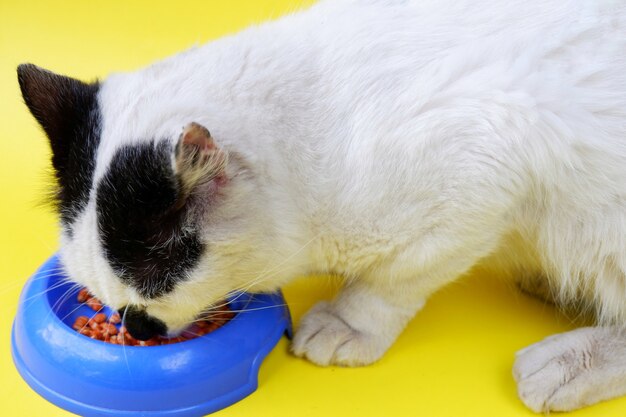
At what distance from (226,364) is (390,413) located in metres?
0.34

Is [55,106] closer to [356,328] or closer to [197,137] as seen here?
[197,137]

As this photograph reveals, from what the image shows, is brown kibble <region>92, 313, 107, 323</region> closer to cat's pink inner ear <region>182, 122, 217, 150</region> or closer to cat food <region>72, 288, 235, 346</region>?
cat food <region>72, 288, 235, 346</region>

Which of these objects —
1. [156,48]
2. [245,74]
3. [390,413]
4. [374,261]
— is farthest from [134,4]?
[390,413]

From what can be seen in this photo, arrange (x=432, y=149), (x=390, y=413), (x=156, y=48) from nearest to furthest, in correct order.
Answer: (x=432, y=149) < (x=390, y=413) < (x=156, y=48)

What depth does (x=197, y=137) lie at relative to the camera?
1115 millimetres

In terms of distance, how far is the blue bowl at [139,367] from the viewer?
4.53 ft

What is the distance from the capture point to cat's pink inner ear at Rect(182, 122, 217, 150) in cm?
110

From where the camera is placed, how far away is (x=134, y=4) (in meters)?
2.61

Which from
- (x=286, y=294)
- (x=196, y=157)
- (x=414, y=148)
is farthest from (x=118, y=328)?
(x=414, y=148)

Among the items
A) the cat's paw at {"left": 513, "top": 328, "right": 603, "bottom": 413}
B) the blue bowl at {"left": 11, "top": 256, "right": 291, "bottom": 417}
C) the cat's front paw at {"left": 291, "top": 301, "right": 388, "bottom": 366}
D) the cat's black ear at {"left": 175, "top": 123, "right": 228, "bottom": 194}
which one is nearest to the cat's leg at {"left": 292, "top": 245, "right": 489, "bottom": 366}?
the cat's front paw at {"left": 291, "top": 301, "right": 388, "bottom": 366}

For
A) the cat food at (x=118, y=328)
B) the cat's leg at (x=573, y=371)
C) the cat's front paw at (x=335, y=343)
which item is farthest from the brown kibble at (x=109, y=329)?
the cat's leg at (x=573, y=371)

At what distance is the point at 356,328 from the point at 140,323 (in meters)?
0.47

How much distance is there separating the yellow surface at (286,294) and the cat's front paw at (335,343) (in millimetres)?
23

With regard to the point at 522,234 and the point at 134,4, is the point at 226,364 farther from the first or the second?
the point at 134,4
